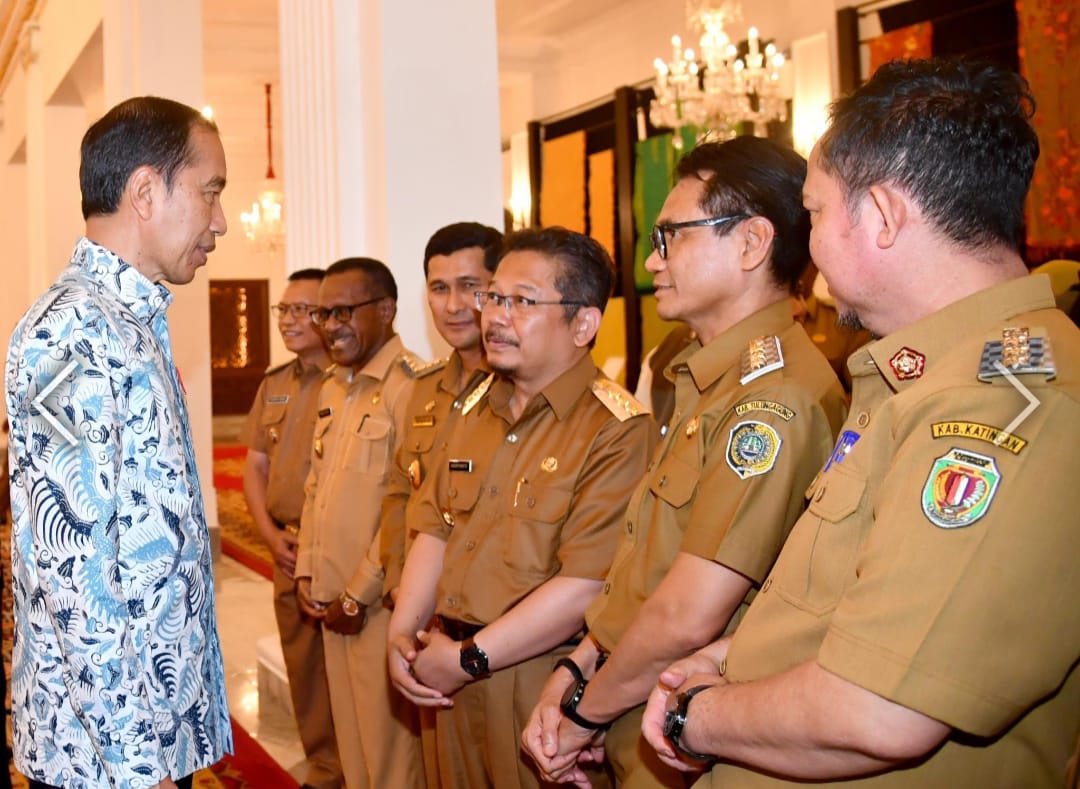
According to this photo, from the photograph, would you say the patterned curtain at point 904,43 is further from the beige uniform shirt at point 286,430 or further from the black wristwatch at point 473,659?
the black wristwatch at point 473,659

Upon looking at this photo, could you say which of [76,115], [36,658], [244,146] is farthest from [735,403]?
[244,146]

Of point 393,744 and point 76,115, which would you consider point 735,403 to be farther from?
point 76,115

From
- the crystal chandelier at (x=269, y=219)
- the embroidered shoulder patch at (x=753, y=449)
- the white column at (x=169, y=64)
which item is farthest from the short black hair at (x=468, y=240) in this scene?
the crystal chandelier at (x=269, y=219)

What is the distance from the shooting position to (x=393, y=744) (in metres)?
3.13

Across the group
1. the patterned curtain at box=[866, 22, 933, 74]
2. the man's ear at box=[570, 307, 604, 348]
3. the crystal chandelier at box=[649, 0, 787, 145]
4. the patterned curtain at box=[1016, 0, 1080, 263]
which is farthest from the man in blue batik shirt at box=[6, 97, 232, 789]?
the patterned curtain at box=[866, 22, 933, 74]

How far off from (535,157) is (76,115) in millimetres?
4824

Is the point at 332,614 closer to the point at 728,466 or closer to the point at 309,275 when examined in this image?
the point at 309,275

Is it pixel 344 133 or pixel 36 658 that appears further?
pixel 344 133

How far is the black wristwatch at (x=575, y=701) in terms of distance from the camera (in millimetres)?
1948

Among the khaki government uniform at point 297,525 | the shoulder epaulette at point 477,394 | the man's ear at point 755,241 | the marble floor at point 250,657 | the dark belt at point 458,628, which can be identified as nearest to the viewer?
the man's ear at point 755,241

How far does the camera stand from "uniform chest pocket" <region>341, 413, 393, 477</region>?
330 centimetres

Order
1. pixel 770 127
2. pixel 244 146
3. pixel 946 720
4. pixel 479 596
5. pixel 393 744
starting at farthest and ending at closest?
1. pixel 244 146
2. pixel 770 127
3. pixel 393 744
4. pixel 479 596
5. pixel 946 720

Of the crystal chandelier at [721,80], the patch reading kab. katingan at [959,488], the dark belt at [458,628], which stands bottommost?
the dark belt at [458,628]

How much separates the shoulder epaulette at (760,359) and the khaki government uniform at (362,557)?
1545 mm
